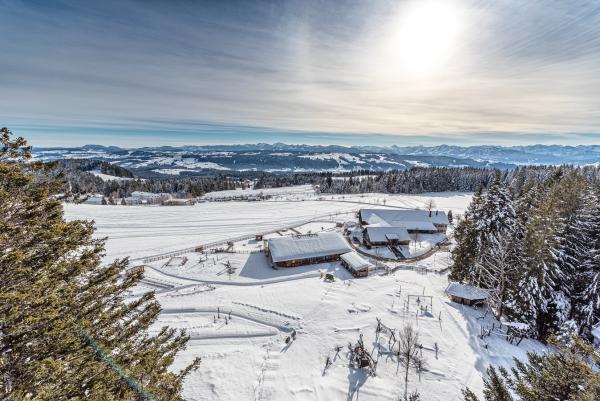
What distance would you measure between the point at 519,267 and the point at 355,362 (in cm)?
1774

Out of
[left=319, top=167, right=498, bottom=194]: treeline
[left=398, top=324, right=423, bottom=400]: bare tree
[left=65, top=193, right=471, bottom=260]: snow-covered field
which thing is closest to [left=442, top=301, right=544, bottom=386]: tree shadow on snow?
[left=398, top=324, right=423, bottom=400]: bare tree

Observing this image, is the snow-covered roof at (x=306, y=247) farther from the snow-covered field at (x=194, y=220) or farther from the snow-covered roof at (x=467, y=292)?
the snow-covered field at (x=194, y=220)

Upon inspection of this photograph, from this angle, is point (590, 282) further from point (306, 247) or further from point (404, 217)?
point (404, 217)

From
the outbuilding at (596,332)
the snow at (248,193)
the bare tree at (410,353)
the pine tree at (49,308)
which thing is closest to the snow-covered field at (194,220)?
the snow at (248,193)

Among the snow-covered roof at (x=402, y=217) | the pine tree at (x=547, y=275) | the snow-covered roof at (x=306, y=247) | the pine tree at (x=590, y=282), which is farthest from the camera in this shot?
the snow-covered roof at (x=402, y=217)

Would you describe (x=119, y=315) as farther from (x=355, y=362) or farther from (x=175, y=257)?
(x=175, y=257)

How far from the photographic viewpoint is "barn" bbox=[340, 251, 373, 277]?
35.0 m

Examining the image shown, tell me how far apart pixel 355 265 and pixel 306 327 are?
14.7 m

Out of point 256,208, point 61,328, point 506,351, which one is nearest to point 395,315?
point 506,351

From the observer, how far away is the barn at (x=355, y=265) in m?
35.0

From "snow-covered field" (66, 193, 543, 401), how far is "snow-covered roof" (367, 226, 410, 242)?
240 inches

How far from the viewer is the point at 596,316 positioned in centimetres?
2241

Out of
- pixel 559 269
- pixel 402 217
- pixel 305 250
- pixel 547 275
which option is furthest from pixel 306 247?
pixel 402 217

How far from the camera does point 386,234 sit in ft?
157
